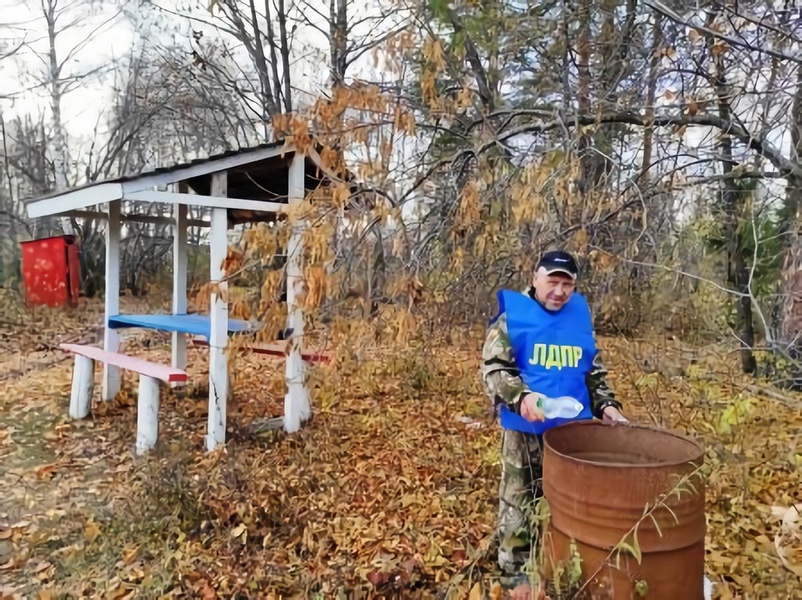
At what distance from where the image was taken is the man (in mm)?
2846

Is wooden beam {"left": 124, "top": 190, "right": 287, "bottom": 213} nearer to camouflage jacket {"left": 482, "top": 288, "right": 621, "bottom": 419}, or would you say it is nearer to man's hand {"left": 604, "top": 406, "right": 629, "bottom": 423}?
camouflage jacket {"left": 482, "top": 288, "right": 621, "bottom": 419}

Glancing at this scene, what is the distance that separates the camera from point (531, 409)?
256cm

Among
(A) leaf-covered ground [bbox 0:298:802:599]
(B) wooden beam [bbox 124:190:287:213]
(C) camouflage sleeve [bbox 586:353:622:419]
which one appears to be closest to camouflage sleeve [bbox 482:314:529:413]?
(C) camouflage sleeve [bbox 586:353:622:419]

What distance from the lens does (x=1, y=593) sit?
3.29 meters

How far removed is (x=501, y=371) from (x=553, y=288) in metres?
0.42

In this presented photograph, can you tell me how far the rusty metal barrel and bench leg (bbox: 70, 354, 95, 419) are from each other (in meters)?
5.12

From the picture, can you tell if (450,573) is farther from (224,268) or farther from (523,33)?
(523,33)

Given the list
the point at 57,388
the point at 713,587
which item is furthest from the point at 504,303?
the point at 57,388

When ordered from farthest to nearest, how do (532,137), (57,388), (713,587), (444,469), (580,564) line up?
(57,388) < (532,137) < (444,469) < (713,587) < (580,564)

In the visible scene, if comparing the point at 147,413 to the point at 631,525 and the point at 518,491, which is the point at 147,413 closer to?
the point at 518,491

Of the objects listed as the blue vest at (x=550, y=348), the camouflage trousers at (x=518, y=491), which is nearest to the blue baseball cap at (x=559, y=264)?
the blue vest at (x=550, y=348)

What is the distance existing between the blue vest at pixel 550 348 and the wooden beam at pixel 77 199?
3.15 m

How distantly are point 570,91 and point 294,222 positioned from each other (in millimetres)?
2552

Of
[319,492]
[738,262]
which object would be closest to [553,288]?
[319,492]
